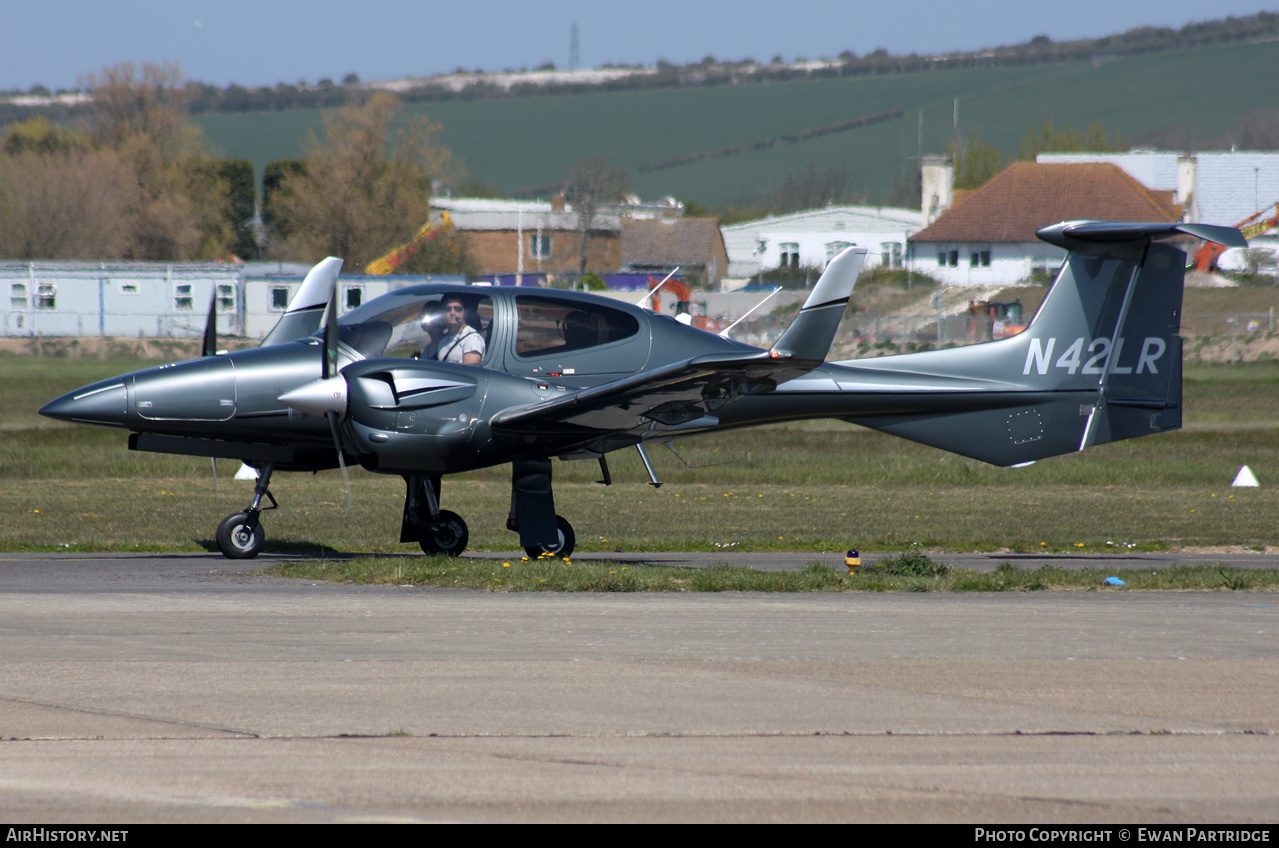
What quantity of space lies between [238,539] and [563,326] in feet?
12.9

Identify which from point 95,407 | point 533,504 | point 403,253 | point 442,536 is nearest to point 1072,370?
point 533,504

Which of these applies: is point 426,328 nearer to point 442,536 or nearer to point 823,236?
point 442,536

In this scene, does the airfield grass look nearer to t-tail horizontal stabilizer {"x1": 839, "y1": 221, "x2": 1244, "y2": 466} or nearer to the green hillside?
t-tail horizontal stabilizer {"x1": 839, "y1": 221, "x2": 1244, "y2": 466}

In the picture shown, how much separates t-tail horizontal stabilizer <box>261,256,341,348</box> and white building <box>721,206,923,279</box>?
79349 mm

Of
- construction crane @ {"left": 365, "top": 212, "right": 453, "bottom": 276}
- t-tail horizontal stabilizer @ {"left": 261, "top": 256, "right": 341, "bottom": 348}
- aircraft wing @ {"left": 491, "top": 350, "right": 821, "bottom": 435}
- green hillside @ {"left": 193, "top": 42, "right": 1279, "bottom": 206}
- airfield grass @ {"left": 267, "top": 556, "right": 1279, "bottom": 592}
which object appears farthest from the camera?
green hillside @ {"left": 193, "top": 42, "right": 1279, "bottom": 206}

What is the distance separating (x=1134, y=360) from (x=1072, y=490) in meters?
6.96

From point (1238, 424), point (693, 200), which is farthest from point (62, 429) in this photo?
point (693, 200)

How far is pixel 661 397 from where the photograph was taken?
11375 millimetres

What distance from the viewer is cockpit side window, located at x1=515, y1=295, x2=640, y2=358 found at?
12.4 m

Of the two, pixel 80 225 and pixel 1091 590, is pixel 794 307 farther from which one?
pixel 1091 590

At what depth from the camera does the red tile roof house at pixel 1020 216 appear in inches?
2921

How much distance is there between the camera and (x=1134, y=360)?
47.3ft

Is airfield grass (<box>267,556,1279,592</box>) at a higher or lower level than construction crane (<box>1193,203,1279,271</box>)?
lower

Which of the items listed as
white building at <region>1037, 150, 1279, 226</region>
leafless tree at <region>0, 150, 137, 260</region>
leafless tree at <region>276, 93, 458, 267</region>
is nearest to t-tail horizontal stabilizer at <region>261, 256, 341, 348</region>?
leafless tree at <region>276, 93, 458, 267</region>
